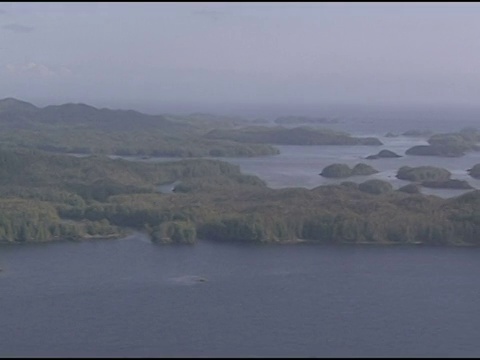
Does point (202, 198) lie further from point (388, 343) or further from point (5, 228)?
point (388, 343)

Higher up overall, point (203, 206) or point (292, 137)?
point (292, 137)

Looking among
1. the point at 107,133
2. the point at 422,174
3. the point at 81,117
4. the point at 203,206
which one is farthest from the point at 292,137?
the point at 203,206

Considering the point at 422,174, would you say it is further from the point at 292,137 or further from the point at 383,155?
the point at 292,137

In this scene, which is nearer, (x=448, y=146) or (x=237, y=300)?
(x=237, y=300)

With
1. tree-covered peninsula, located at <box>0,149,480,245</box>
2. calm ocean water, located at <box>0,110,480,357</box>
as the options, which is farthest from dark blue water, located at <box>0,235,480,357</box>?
tree-covered peninsula, located at <box>0,149,480,245</box>

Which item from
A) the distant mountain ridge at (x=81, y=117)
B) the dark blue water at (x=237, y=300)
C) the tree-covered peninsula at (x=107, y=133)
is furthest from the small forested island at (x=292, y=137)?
the dark blue water at (x=237, y=300)

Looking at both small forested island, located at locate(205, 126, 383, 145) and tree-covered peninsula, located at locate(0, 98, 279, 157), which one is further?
small forested island, located at locate(205, 126, 383, 145)

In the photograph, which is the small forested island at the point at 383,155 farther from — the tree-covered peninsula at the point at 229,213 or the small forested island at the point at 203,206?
the tree-covered peninsula at the point at 229,213

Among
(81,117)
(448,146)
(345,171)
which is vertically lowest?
(345,171)

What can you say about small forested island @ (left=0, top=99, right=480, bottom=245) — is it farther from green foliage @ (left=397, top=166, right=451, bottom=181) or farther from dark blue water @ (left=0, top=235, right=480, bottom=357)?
dark blue water @ (left=0, top=235, right=480, bottom=357)
